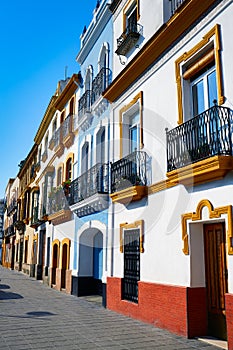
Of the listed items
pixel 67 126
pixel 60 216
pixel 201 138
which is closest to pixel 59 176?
pixel 67 126

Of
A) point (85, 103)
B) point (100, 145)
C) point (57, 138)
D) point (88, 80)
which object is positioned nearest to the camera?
point (100, 145)

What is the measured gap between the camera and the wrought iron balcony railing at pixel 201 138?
268 inches

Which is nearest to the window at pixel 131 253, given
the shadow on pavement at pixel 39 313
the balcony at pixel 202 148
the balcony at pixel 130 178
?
the balcony at pixel 130 178

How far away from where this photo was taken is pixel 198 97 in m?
8.34

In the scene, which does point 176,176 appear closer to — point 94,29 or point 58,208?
point 94,29

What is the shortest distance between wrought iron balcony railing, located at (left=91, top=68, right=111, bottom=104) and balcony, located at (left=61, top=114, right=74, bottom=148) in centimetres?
288

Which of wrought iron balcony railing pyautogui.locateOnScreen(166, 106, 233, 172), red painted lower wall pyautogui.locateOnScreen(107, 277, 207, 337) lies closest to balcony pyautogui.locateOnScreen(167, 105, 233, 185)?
wrought iron balcony railing pyautogui.locateOnScreen(166, 106, 233, 172)

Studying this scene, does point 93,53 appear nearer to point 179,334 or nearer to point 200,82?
point 200,82

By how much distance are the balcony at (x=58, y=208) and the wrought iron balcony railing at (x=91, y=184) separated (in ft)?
3.59

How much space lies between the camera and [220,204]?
274 inches

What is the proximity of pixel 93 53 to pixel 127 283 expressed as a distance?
923cm

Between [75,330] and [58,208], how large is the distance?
29.2ft

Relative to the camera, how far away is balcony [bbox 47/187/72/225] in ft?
51.8

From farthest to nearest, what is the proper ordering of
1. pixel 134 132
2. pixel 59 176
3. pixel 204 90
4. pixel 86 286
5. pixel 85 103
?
pixel 59 176
pixel 85 103
pixel 86 286
pixel 134 132
pixel 204 90
